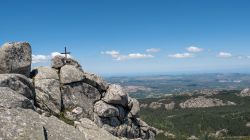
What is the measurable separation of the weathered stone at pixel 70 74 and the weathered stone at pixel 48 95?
1699 mm

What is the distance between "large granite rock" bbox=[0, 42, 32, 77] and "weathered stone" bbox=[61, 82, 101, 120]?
19.2ft

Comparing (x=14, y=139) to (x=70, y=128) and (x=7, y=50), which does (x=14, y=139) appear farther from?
(x=7, y=50)

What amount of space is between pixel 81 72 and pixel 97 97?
4.37m

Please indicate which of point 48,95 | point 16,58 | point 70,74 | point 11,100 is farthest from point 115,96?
point 11,100

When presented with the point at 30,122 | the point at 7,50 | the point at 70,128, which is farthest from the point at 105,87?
the point at 30,122

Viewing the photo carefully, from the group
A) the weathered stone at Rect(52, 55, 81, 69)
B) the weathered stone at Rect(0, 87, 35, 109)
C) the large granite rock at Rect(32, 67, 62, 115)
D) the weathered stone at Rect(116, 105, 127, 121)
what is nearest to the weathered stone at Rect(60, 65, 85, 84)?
the large granite rock at Rect(32, 67, 62, 115)

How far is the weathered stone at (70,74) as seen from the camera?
147 feet

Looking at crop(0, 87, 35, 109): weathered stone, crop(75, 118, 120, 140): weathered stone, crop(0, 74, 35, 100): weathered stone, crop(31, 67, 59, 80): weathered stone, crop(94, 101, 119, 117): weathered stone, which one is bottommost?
crop(75, 118, 120, 140): weathered stone

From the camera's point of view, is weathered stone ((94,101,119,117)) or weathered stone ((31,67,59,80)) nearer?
weathered stone ((31,67,59,80))

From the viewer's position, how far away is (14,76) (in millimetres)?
35312

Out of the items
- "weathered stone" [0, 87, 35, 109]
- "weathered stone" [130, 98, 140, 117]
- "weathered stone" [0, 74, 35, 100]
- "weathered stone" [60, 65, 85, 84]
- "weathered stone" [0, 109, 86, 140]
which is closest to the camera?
"weathered stone" [0, 109, 86, 140]

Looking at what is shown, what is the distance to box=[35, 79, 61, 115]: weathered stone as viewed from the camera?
39594 millimetres

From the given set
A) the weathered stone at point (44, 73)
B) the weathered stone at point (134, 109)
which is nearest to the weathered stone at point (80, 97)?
the weathered stone at point (44, 73)

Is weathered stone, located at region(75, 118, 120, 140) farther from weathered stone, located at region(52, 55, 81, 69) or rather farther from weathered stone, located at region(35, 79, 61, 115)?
weathered stone, located at region(52, 55, 81, 69)
